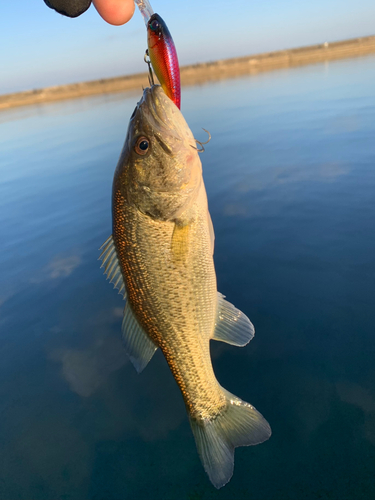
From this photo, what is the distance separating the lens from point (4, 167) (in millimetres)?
13961

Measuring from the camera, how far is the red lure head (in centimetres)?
157

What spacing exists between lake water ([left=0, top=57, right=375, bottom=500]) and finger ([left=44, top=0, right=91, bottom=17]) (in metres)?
3.08

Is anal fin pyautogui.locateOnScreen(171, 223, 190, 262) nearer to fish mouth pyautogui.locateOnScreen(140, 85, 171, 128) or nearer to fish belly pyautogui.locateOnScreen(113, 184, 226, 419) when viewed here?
fish belly pyautogui.locateOnScreen(113, 184, 226, 419)

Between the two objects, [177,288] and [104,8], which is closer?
[177,288]

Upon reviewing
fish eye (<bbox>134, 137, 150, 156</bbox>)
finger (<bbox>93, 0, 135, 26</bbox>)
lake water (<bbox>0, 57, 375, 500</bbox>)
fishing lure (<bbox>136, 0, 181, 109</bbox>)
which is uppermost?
finger (<bbox>93, 0, 135, 26</bbox>)

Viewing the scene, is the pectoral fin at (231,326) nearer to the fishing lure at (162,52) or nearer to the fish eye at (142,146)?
the fish eye at (142,146)

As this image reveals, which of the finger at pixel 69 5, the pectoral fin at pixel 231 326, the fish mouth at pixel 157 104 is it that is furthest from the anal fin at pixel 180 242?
the finger at pixel 69 5

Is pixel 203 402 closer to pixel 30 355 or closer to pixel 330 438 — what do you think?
pixel 330 438

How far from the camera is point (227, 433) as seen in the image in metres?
1.97

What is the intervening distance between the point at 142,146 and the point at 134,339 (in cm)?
109

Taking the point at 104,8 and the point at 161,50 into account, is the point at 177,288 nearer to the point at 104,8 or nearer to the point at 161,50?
the point at 161,50

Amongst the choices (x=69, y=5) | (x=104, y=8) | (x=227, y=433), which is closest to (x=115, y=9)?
(x=104, y=8)

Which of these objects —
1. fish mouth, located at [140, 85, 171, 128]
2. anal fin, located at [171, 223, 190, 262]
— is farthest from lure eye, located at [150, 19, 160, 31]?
anal fin, located at [171, 223, 190, 262]

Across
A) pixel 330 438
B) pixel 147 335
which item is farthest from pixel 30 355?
pixel 330 438
